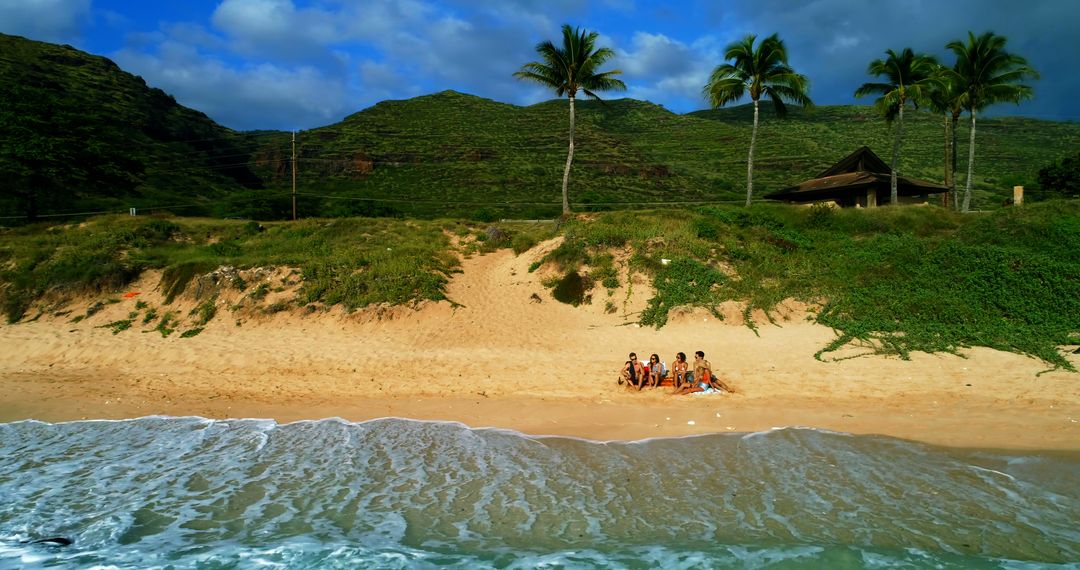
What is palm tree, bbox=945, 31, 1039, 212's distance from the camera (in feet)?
92.3

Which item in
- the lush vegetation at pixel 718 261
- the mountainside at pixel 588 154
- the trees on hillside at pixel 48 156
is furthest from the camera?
the mountainside at pixel 588 154

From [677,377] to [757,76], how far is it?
70.6 ft

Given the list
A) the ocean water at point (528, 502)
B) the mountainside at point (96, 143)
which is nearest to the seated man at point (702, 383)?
the ocean water at point (528, 502)

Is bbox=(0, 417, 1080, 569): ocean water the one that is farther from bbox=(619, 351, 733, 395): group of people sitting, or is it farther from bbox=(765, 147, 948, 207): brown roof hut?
bbox=(765, 147, 948, 207): brown roof hut

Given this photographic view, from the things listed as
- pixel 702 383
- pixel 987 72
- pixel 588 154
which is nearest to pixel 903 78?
pixel 987 72

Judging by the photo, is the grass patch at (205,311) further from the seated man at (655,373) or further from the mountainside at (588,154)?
the mountainside at (588,154)

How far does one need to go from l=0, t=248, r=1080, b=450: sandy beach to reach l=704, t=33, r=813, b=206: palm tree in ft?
49.1

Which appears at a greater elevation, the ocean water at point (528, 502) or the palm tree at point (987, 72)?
the palm tree at point (987, 72)

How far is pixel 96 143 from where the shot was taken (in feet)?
123

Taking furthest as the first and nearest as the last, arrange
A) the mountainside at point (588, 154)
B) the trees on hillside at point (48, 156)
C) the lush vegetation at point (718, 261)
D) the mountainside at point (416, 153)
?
the mountainside at point (588, 154)
the mountainside at point (416, 153)
the trees on hillside at point (48, 156)
the lush vegetation at point (718, 261)

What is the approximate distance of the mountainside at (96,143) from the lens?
33.3 meters

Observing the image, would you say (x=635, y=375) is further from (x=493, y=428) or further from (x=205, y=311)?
(x=205, y=311)

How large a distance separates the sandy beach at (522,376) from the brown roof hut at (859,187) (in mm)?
19589

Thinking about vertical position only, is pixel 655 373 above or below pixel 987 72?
below
